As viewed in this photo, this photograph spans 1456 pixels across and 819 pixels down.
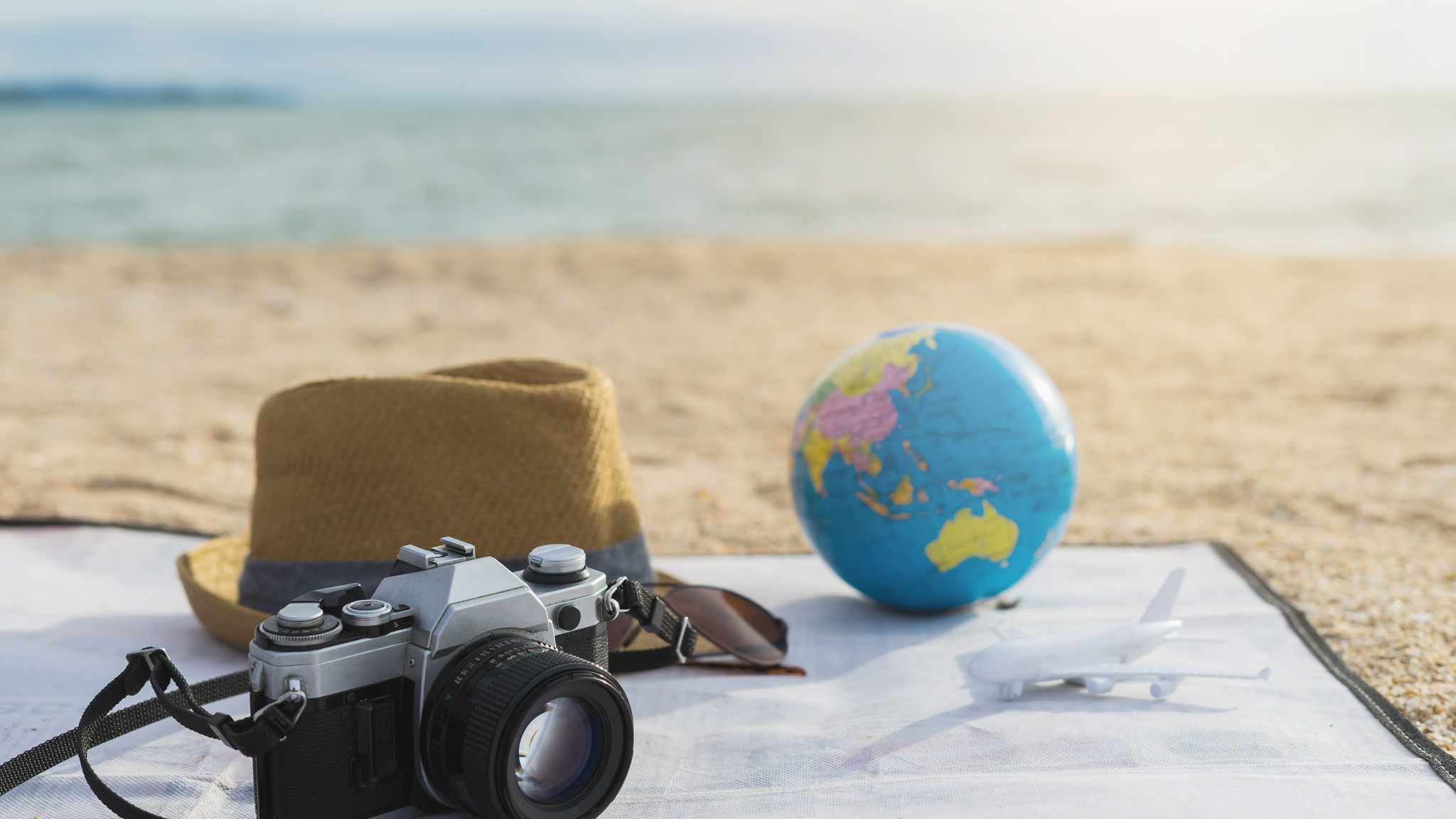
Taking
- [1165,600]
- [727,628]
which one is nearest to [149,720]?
[727,628]

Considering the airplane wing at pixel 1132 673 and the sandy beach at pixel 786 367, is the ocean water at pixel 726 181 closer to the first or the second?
the sandy beach at pixel 786 367

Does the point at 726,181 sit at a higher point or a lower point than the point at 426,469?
lower

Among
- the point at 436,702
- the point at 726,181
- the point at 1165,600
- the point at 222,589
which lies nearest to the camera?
the point at 436,702

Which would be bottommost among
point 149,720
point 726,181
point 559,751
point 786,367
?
point 786,367

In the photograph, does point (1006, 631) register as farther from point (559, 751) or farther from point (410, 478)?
point (410, 478)

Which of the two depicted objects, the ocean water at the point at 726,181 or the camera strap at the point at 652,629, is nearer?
the camera strap at the point at 652,629

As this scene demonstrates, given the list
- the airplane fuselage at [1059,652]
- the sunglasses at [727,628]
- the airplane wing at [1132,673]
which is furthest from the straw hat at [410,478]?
the airplane wing at [1132,673]

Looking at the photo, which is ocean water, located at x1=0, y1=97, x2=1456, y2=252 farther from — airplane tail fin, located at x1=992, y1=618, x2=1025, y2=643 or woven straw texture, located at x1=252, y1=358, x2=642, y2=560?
airplane tail fin, located at x1=992, y1=618, x2=1025, y2=643
